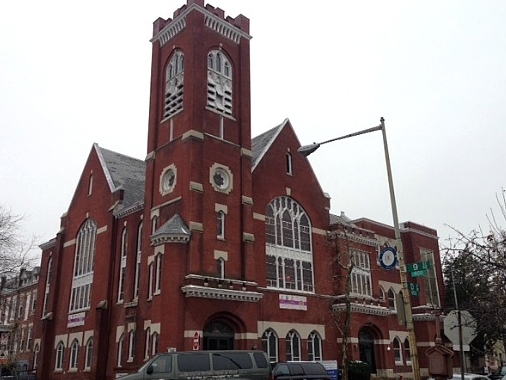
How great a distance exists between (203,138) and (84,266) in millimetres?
16144

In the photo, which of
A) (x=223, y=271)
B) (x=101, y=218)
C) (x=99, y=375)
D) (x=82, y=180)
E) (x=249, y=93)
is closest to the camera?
(x=223, y=271)

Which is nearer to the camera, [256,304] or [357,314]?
[256,304]

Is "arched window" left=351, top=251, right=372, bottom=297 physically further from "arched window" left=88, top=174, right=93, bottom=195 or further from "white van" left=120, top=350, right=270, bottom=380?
"arched window" left=88, top=174, right=93, bottom=195

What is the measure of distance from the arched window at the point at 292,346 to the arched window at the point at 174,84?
55.5 ft

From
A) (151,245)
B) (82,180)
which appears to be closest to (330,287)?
(151,245)

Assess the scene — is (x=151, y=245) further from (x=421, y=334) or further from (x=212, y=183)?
(x=421, y=334)

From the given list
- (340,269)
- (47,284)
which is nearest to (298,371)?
(340,269)

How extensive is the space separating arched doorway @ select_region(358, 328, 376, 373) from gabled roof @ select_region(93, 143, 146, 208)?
64.2 ft

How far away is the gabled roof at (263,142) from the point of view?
123ft

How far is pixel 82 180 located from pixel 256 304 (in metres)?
21.5

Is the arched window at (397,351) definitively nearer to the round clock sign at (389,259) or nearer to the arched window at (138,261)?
the arched window at (138,261)

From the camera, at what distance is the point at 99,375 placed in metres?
34.9

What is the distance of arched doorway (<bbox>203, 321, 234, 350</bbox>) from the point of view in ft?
97.4

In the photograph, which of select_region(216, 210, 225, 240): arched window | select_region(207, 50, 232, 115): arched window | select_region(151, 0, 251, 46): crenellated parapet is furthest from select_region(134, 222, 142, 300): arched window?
select_region(151, 0, 251, 46): crenellated parapet
